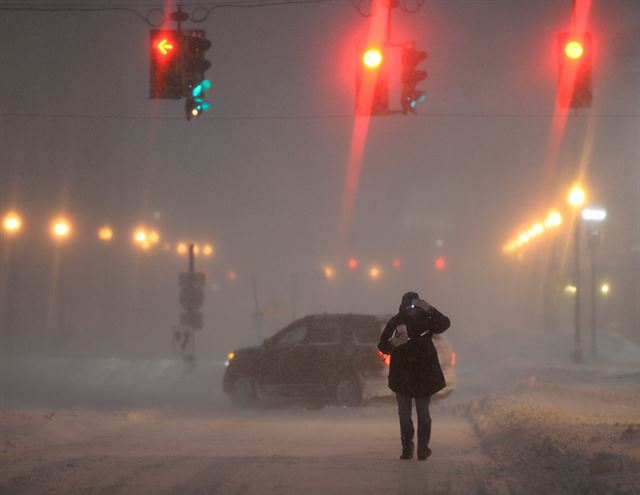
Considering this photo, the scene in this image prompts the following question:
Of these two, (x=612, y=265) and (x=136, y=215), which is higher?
(x=136, y=215)

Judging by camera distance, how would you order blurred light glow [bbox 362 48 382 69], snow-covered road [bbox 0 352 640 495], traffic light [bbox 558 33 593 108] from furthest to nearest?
blurred light glow [bbox 362 48 382 69] → traffic light [bbox 558 33 593 108] → snow-covered road [bbox 0 352 640 495]

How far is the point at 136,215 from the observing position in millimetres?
102875

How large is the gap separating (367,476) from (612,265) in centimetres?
6889

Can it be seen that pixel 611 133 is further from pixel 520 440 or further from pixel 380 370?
pixel 520 440

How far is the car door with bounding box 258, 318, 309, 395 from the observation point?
1905 centimetres

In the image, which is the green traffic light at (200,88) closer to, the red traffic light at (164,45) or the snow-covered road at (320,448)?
the red traffic light at (164,45)

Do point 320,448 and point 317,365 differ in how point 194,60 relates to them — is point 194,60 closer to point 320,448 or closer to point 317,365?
point 317,365

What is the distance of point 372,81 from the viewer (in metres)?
14.6

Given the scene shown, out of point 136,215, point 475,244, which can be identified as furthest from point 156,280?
point 475,244

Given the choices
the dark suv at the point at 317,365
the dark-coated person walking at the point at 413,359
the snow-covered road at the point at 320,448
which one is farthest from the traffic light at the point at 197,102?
the dark-coated person walking at the point at 413,359

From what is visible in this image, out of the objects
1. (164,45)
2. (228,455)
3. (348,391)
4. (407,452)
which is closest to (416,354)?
(407,452)

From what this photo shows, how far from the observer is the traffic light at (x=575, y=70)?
1392 centimetres

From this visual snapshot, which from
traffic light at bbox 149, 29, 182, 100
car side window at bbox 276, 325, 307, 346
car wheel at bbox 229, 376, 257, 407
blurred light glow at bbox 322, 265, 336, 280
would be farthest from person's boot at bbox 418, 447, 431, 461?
blurred light glow at bbox 322, 265, 336, 280

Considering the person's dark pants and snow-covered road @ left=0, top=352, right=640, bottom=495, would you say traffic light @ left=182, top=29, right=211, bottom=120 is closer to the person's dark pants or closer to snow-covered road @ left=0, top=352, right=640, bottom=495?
snow-covered road @ left=0, top=352, right=640, bottom=495
